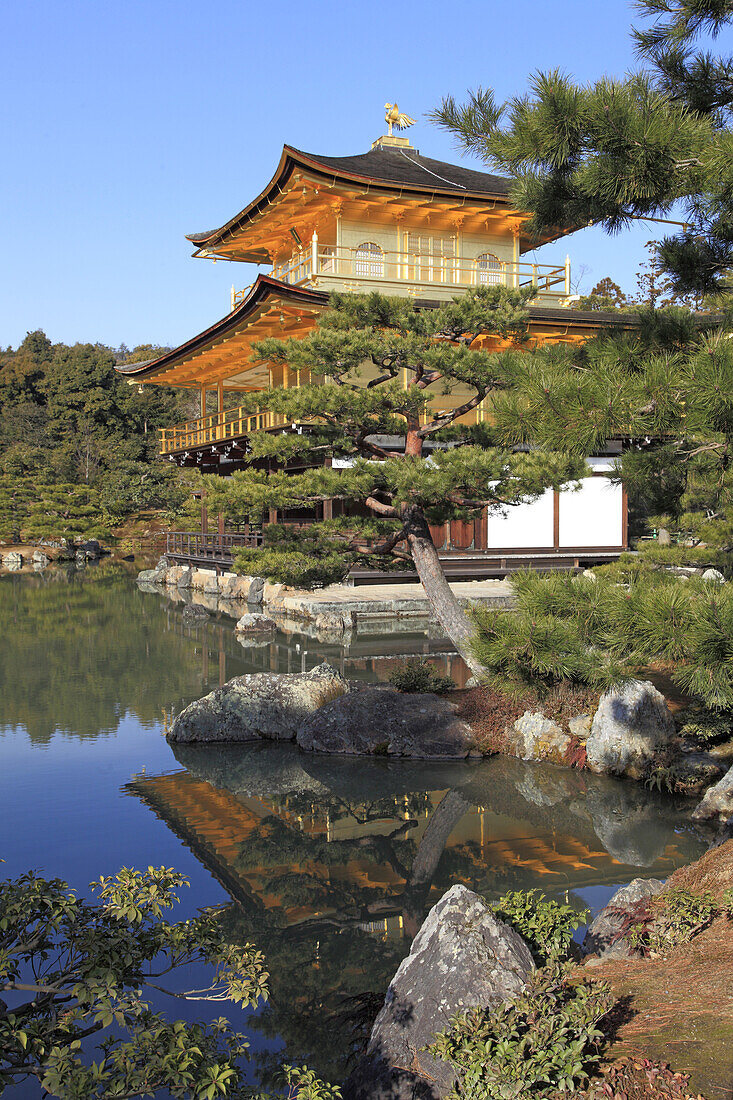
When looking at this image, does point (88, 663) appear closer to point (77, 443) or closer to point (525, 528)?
point (525, 528)

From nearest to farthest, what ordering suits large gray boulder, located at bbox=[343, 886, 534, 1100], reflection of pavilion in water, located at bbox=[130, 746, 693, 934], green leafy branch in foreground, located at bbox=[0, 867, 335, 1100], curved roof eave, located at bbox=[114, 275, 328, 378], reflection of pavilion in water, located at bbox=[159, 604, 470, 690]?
green leafy branch in foreground, located at bbox=[0, 867, 335, 1100] < large gray boulder, located at bbox=[343, 886, 534, 1100] < reflection of pavilion in water, located at bbox=[130, 746, 693, 934] < reflection of pavilion in water, located at bbox=[159, 604, 470, 690] < curved roof eave, located at bbox=[114, 275, 328, 378]

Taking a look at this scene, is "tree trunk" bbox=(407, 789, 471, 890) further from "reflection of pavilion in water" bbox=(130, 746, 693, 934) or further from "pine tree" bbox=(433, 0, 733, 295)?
"pine tree" bbox=(433, 0, 733, 295)

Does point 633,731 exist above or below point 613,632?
below

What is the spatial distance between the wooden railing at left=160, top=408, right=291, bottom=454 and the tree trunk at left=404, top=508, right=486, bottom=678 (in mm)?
7582

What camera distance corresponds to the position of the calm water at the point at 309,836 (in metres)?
3.99

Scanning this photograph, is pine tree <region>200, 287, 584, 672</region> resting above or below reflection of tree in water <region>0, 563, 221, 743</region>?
above

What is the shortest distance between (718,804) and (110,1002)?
4.58 m

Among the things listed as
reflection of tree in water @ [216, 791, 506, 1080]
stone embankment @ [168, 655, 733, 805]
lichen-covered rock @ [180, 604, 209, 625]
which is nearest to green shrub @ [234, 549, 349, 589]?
stone embankment @ [168, 655, 733, 805]

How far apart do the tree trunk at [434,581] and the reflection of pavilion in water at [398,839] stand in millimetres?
1381

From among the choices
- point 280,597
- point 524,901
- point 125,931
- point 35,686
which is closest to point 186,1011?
point 524,901

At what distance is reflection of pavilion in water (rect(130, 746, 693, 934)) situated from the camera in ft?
15.5

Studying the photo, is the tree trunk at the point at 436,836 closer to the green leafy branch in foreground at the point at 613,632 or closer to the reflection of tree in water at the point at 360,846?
the reflection of tree in water at the point at 360,846

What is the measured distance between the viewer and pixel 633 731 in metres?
6.59

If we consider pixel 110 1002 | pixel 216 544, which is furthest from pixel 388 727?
pixel 216 544
